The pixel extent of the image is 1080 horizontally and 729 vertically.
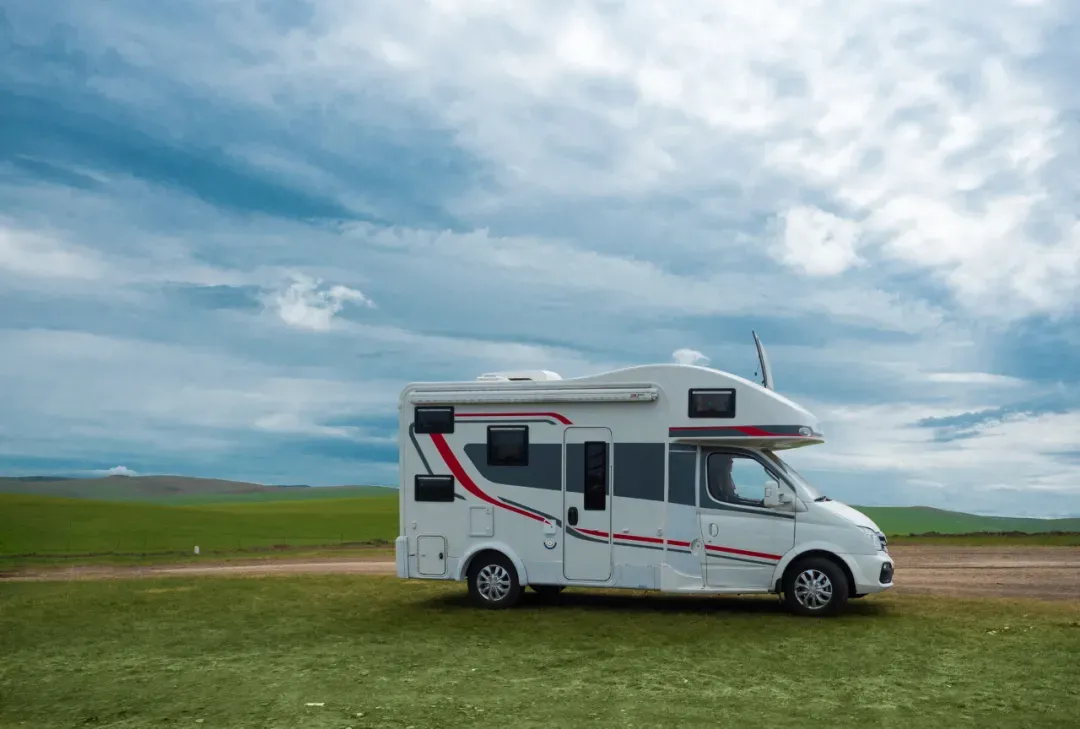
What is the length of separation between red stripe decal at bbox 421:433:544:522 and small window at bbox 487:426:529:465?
39 centimetres

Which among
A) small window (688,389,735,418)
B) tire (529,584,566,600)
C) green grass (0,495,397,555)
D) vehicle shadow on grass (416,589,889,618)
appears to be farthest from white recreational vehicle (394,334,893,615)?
green grass (0,495,397,555)

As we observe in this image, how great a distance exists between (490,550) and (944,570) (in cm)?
1055

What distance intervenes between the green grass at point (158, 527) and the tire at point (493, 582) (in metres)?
18.6

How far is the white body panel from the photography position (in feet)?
43.7

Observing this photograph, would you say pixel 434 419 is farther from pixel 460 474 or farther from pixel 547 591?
pixel 547 591

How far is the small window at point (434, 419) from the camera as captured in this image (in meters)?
14.5

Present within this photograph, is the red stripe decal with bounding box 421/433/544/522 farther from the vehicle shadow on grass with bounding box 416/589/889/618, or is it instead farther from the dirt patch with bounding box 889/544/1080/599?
the dirt patch with bounding box 889/544/1080/599

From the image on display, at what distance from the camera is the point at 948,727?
786 cm

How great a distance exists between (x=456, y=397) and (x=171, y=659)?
16.9 feet

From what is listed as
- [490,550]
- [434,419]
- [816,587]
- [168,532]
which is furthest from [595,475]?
[168,532]

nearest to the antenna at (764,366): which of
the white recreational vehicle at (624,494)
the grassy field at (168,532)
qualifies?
the white recreational vehicle at (624,494)

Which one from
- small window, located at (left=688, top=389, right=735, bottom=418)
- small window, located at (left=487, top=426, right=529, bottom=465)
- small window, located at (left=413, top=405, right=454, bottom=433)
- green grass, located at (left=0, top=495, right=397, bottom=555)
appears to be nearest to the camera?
small window, located at (left=688, top=389, right=735, bottom=418)

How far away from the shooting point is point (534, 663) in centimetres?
1037

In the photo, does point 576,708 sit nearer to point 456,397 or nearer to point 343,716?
point 343,716
